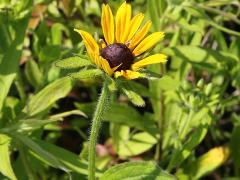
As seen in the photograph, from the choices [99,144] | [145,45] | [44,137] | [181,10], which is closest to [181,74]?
[181,10]

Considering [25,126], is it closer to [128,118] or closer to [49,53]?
[49,53]

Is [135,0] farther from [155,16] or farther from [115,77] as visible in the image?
[115,77]

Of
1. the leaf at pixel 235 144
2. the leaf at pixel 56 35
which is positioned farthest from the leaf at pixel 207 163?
the leaf at pixel 56 35

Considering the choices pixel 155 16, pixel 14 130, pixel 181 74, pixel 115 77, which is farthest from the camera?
pixel 181 74

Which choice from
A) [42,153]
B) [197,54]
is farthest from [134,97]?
[197,54]

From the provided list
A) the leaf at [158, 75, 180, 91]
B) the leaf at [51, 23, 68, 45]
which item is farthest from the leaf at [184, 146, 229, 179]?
the leaf at [51, 23, 68, 45]

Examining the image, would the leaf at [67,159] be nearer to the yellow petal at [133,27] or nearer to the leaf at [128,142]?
the leaf at [128,142]
